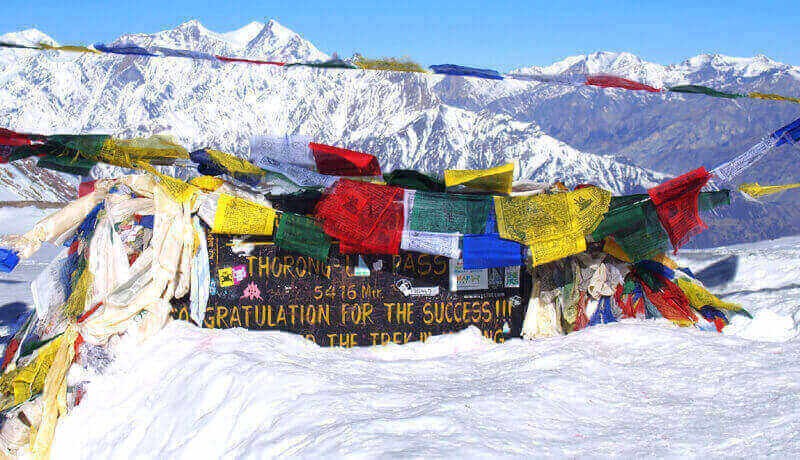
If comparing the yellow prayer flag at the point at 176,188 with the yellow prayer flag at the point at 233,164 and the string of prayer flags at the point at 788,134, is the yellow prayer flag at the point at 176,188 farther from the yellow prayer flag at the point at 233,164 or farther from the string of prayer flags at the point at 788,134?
the string of prayer flags at the point at 788,134

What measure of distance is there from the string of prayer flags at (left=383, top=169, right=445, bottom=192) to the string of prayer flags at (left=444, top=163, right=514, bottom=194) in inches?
5.6

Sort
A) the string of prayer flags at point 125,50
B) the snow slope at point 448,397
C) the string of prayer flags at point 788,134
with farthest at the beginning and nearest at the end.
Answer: the string of prayer flags at point 788,134, the string of prayer flags at point 125,50, the snow slope at point 448,397

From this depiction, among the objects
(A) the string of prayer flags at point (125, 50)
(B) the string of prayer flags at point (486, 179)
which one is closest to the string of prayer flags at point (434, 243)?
(B) the string of prayer flags at point (486, 179)

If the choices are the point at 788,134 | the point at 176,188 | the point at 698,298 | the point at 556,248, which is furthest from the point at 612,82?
the point at 176,188

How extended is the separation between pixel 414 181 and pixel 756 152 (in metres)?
3.36

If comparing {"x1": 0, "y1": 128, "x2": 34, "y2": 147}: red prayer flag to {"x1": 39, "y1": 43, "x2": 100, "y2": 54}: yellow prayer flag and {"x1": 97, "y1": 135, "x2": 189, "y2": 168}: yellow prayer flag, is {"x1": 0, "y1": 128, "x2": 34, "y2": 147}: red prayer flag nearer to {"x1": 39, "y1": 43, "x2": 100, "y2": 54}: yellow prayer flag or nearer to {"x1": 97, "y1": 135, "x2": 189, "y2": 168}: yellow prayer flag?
{"x1": 97, "y1": 135, "x2": 189, "y2": 168}: yellow prayer flag

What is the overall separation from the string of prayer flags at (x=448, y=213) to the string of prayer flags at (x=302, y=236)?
2.63 ft

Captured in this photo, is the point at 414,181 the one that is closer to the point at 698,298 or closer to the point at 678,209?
the point at 678,209

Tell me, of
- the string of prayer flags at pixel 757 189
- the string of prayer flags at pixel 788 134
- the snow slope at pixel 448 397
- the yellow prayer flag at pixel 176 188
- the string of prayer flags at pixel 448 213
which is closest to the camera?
the snow slope at pixel 448 397

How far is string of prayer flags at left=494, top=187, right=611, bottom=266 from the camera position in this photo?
249 inches

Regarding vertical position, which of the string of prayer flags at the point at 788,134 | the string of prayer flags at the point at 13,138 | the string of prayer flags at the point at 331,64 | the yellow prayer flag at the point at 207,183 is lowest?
the yellow prayer flag at the point at 207,183

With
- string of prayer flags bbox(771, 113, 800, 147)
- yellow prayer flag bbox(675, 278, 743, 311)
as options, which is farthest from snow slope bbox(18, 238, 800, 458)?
string of prayer flags bbox(771, 113, 800, 147)

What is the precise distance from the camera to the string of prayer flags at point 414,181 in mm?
6727

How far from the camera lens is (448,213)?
6.40 m
